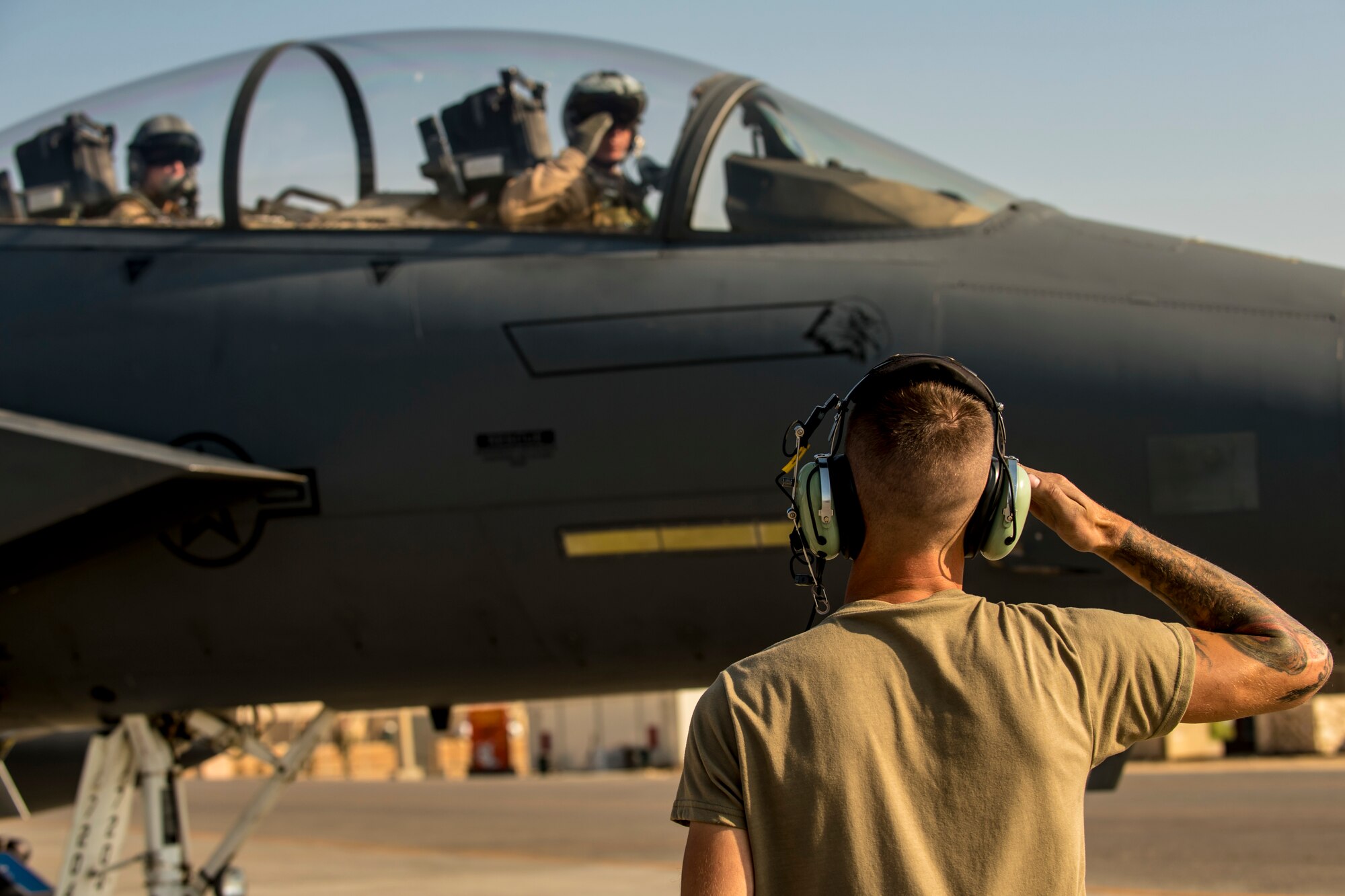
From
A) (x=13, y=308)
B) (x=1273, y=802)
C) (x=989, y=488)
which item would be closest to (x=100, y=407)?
(x=13, y=308)

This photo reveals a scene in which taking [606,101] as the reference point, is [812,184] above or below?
below

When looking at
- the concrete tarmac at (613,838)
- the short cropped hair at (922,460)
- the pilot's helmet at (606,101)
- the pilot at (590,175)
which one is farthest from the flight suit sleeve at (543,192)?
the concrete tarmac at (613,838)

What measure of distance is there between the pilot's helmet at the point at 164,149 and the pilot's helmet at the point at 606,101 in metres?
1.61

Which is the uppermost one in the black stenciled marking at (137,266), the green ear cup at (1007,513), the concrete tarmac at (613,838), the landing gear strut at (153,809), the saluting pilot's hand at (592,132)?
the saluting pilot's hand at (592,132)

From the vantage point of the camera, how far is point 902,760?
69.2 inches

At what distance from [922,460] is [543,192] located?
3875mm

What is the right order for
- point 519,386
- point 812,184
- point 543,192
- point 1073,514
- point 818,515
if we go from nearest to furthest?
point 818,515
point 1073,514
point 519,386
point 812,184
point 543,192

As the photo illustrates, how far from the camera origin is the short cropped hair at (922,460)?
75.6 inches

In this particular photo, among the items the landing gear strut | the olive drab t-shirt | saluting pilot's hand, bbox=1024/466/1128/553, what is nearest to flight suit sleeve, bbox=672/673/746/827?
the olive drab t-shirt

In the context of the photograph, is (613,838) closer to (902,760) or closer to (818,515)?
(818,515)

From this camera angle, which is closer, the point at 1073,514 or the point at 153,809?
the point at 1073,514

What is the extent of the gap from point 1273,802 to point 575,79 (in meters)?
15.1

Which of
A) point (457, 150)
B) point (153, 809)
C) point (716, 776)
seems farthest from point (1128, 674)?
point (153, 809)

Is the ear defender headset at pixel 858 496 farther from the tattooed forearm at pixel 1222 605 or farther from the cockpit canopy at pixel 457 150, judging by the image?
the cockpit canopy at pixel 457 150
